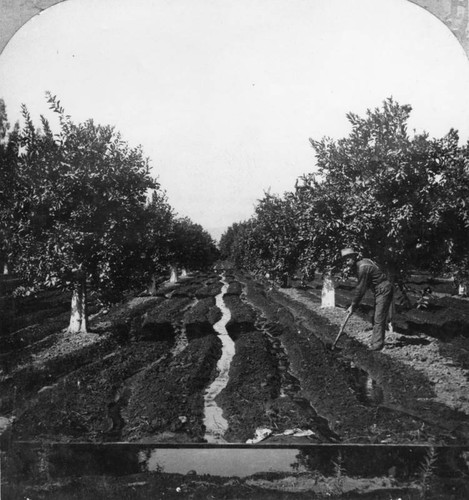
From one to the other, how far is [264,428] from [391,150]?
6.55 m

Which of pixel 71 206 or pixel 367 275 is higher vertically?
pixel 71 206

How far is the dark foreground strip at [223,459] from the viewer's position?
18.5ft

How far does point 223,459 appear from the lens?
19.6 ft

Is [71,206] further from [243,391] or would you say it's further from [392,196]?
[392,196]

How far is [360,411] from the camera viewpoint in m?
6.98

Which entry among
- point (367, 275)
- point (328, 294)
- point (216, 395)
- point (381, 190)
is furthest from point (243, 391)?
point (328, 294)

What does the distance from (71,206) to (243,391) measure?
584cm

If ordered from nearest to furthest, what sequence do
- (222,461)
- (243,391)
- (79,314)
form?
(222,461)
(243,391)
(79,314)

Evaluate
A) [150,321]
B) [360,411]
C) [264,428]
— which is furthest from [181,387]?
[150,321]

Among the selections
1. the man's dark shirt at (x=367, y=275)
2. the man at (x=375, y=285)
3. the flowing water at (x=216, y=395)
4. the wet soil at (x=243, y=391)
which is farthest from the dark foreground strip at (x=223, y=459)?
the man's dark shirt at (x=367, y=275)

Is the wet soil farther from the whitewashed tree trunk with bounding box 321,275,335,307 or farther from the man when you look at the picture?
the whitewashed tree trunk with bounding box 321,275,335,307

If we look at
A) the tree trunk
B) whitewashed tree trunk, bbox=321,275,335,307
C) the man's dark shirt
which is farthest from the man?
whitewashed tree trunk, bbox=321,275,335,307

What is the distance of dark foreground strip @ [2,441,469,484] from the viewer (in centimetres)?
563

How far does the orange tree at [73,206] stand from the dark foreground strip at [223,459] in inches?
205
